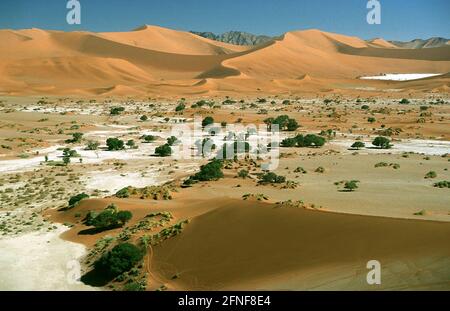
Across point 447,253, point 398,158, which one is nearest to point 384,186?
point 398,158

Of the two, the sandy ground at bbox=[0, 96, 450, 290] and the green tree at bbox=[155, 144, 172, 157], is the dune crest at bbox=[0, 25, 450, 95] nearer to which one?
the green tree at bbox=[155, 144, 172, 157]

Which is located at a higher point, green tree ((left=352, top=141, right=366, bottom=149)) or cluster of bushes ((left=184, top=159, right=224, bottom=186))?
green tree ((left=352, top=141, right=366, bottom=149))

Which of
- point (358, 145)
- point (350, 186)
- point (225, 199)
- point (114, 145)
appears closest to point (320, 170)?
point (350, 186)

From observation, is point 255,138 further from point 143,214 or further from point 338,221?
point 338,221

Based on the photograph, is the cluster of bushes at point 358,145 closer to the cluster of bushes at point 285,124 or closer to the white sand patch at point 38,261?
the cluster of bushes at point 285,124

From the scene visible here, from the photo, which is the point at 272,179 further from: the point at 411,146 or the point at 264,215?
the point at 411,146

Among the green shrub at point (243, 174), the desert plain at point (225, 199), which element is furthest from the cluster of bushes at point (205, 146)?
A: the green shrub at point (243, 174)

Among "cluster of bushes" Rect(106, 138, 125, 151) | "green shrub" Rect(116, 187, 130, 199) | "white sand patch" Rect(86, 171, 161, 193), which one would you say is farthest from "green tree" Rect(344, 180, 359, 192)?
"cluster of bushes" Rect(106, 138, 125, 151)
